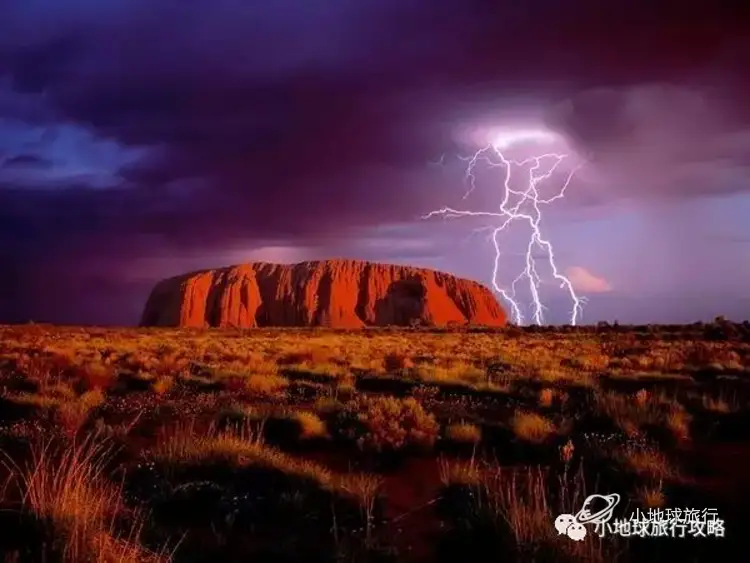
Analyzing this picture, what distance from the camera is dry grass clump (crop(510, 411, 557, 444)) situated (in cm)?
941

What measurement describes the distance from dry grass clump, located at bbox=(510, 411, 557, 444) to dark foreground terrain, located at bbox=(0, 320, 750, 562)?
3cm

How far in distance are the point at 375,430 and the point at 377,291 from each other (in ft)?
519

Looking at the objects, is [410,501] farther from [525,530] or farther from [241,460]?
[241,460]

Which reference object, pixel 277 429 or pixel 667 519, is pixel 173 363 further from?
pixel 667 519

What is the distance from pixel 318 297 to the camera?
163m

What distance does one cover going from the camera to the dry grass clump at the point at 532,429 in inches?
371

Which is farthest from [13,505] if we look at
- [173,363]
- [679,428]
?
[173,363]

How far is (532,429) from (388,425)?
2149mm

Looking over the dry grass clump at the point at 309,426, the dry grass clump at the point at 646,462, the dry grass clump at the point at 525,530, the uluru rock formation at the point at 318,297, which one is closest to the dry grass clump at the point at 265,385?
the dry grass clump at the point at 309,426

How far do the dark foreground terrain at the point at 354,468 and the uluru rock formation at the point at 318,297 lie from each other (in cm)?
13446

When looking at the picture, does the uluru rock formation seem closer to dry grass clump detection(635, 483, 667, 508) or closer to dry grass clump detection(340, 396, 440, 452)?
dry grass clump detection(340, 396, 440, 452)

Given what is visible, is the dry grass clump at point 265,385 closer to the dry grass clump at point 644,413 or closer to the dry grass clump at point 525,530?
the dry grass clump at point 644,413

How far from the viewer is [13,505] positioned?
18.1 feet

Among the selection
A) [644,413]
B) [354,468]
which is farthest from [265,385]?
[644,413]
